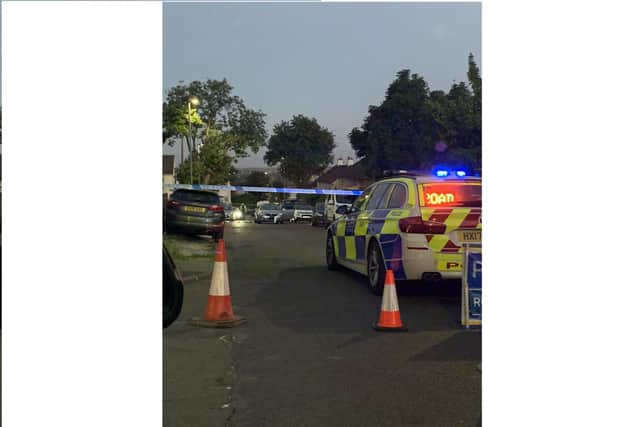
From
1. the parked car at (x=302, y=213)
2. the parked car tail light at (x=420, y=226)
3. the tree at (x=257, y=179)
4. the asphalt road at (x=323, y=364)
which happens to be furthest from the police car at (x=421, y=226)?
the tree at (x=257, y=179)

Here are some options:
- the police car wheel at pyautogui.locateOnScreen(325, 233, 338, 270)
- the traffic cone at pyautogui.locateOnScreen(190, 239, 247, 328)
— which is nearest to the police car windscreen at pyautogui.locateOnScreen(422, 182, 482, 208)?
the traffic cone at pyautogui.locateOnScreen(190, 239, 247, 328)

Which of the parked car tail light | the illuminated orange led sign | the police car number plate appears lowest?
the police car number plate

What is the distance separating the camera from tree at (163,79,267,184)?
43.4 meters

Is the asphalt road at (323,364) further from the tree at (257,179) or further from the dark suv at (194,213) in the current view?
the tree at (257,179)

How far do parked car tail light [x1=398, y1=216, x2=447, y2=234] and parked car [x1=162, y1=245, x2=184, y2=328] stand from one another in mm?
6282

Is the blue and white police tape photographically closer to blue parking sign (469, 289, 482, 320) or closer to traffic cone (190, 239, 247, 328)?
traffic cone (190, 239, 247, 328)

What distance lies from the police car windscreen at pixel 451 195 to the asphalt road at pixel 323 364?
3.65ft

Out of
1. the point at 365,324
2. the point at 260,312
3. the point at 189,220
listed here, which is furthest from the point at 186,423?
the point at 189,220

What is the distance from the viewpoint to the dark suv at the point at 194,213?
19812 millimetres

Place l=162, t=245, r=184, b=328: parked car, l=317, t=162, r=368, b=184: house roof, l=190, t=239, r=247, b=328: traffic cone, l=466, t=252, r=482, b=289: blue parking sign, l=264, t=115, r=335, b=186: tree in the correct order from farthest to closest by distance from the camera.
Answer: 1. l=317, t=162, r=368, b=184: house roof
2. l=264, t=115, r=335, b=186: tree
3. l=190, t=239, r=247, b=328: traffic cone
4. l=466, t=252, r=482, b=289: blue parking sign
5. l=162, t=245, r=184, b=328: parked car

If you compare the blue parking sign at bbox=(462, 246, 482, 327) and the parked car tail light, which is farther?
the parked car tail light

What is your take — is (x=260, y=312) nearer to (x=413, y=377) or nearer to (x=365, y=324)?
(x=365, y=324)
